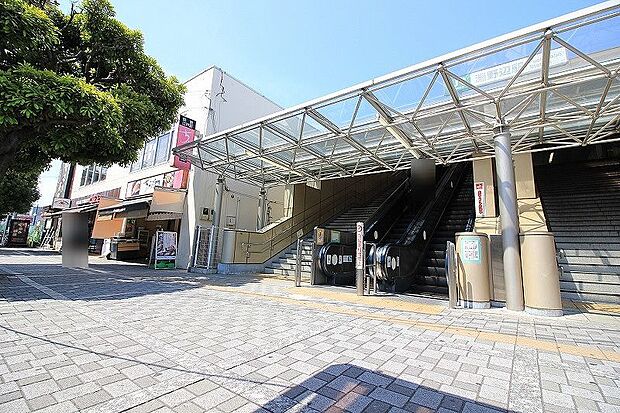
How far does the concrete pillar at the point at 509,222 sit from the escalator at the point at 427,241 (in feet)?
10.1

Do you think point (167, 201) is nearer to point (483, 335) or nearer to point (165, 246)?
point (165, 246)

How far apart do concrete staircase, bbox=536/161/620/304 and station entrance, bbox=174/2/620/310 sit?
36mm

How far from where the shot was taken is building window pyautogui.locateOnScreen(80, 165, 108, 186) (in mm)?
21103

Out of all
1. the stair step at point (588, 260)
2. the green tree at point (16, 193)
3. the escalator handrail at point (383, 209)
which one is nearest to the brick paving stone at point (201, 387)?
the stair step at point (588, 260)

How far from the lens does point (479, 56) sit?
504 centimetres

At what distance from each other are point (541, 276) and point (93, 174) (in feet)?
90.6

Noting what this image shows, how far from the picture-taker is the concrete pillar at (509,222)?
5.42 m

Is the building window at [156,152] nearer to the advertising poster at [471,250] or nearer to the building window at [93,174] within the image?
the building window at [93,174]

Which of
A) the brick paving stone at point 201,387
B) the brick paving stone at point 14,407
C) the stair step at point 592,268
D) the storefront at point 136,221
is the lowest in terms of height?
the brick paving stone at point 14,407

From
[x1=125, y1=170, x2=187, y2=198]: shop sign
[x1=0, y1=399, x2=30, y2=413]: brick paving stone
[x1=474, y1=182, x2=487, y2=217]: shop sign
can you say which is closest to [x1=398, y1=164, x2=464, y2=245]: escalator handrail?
[x1=474, y1=182, x2=487, y2=217]: shop sign

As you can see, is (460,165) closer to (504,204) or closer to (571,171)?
(571,171)

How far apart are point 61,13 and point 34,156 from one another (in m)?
4.36

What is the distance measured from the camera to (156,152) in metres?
15.8

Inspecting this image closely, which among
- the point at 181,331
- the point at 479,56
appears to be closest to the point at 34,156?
the point at 181,331
